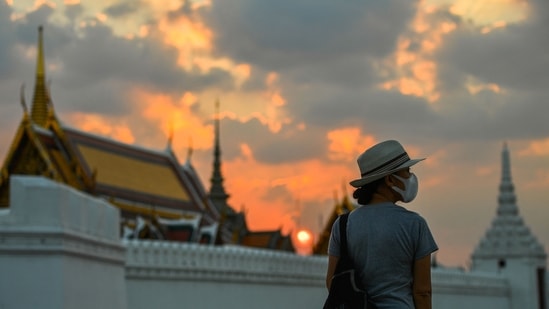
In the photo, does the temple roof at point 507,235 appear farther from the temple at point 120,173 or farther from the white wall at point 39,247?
the white wall at point 39,247

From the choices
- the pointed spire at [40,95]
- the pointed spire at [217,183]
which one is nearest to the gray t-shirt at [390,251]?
the pointed spire at [40,95]

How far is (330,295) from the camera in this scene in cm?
459

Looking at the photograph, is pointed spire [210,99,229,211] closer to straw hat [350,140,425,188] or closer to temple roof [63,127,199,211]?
temple roof [63,127,199,211]

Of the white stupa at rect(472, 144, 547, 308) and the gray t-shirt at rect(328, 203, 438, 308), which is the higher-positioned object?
the white stupa at rect(472, 144, 547, 308)

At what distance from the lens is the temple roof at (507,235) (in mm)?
43688

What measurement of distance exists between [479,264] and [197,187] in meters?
9.19

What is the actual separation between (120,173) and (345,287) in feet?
112

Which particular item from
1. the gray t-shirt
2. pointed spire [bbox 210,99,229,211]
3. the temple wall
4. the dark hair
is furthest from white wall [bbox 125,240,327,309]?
pointed spire [bbox 210,99,229,211]

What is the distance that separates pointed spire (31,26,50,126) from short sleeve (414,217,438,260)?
115 feet

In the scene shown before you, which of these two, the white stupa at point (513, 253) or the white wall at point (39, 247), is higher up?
the white stupa at point (513, 253)

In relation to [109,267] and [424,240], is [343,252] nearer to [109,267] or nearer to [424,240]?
[424,240]

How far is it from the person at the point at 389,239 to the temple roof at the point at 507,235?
39.5 metres

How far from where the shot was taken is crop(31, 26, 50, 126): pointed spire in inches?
1559

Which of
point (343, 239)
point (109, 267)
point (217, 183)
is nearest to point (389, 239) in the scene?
point (343, 239)
